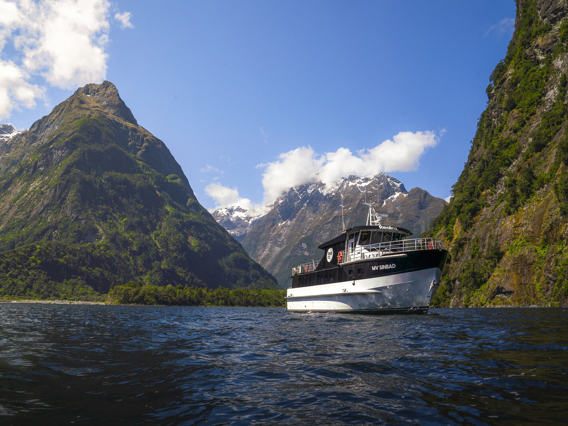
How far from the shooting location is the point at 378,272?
107ft

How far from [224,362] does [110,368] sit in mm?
3182

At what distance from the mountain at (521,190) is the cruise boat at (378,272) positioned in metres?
48.6

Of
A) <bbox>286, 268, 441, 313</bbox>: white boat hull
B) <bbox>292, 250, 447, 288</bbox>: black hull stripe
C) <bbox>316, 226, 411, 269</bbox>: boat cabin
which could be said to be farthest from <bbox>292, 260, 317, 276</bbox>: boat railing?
<bbox>286, 268, 441, 313</bbox>: white boat hull

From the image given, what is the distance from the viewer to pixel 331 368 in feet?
31.4

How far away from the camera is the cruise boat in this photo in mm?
31719

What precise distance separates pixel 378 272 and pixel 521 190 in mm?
68440

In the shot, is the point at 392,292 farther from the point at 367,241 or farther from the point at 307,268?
Result: the point at 307,268

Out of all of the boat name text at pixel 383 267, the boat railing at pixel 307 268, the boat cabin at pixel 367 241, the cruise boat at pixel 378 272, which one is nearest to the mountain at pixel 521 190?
the boat cabin at pixel 367 241

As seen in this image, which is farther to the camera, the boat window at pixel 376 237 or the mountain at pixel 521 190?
the mountain at pixel 521 190

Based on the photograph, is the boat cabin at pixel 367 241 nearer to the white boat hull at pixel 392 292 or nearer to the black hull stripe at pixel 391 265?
the black hull stripe at pixel 391 265

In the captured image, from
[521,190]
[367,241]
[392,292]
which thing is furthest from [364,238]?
[521,190]

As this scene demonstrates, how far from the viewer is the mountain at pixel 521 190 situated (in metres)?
70.4

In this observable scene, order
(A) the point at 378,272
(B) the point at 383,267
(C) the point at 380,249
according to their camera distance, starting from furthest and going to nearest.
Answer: (C) the point at 380,249
(A) the point at 378,272
(B) the point at 383,267

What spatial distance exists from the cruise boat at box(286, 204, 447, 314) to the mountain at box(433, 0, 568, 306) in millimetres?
48615
